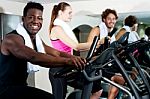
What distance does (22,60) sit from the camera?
5.85ft

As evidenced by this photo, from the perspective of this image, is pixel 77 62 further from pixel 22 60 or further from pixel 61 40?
pixel 61 40

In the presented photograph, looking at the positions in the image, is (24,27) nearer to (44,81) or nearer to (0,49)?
(0,49)

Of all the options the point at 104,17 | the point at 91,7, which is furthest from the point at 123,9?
the point at 104,17

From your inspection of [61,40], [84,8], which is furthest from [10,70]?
[84,8]

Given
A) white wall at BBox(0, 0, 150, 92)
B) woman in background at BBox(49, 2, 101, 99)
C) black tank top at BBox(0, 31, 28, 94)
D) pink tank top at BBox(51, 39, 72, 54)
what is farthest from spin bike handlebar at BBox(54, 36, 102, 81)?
white wall at BBox(0, 0, 150, 92)

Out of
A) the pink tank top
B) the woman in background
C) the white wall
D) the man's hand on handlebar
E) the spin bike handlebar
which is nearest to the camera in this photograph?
the man's hand on handlebar

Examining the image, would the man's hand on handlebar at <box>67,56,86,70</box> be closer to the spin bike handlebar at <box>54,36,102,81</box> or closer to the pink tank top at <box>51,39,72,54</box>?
the spin bike handlebar at <box>54,36,102,81</box>

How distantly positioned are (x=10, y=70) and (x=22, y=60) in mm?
104

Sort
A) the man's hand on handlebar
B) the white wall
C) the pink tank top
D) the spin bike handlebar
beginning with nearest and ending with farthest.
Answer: the man's hand on handlebar, the spin bike handlebar, the pink tank top, the white wall

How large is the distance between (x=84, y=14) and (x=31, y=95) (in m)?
4.57

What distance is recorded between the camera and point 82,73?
69.2 inches

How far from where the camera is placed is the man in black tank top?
1.63 metres

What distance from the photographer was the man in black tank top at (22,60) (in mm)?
1627

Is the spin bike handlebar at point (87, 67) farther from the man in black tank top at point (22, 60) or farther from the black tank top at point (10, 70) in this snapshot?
the black tank top at point (10, 70)
